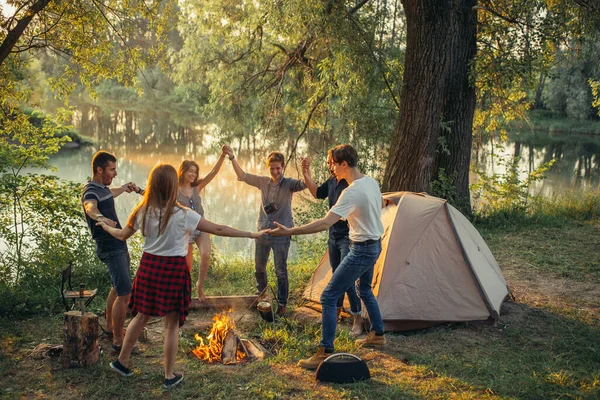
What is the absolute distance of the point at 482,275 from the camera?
5.92 metres

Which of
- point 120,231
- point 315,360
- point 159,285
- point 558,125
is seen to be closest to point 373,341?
point 315,360

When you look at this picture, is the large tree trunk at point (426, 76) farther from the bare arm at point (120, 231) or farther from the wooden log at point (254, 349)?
the bare arm at point (120, 231)

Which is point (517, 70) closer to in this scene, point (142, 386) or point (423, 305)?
point (423, 305)

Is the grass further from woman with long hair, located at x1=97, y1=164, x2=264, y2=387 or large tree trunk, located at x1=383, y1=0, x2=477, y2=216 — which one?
large tree trunk, located at x1=383, y1=0, x2=477, y2=216

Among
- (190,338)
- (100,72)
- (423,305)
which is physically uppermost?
(100,72)

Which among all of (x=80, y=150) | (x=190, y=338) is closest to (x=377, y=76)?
(x=190, y=338)

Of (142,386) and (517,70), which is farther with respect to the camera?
(517,70)

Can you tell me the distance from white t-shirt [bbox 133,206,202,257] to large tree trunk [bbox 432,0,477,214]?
6.31m

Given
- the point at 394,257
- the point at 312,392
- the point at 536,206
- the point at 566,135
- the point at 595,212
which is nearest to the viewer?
the point at 312,392

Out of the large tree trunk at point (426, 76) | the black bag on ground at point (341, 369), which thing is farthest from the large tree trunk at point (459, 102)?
the black bag on ground at point (341, 369)

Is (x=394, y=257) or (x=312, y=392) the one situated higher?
(x=394, y=257)

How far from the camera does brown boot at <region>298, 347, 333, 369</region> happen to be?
4.66 m

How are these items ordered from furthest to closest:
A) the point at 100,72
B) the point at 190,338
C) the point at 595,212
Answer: the point at 595,212 → the point at 100,72 → the point at 190,338

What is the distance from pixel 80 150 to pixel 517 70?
2006 centimetres
